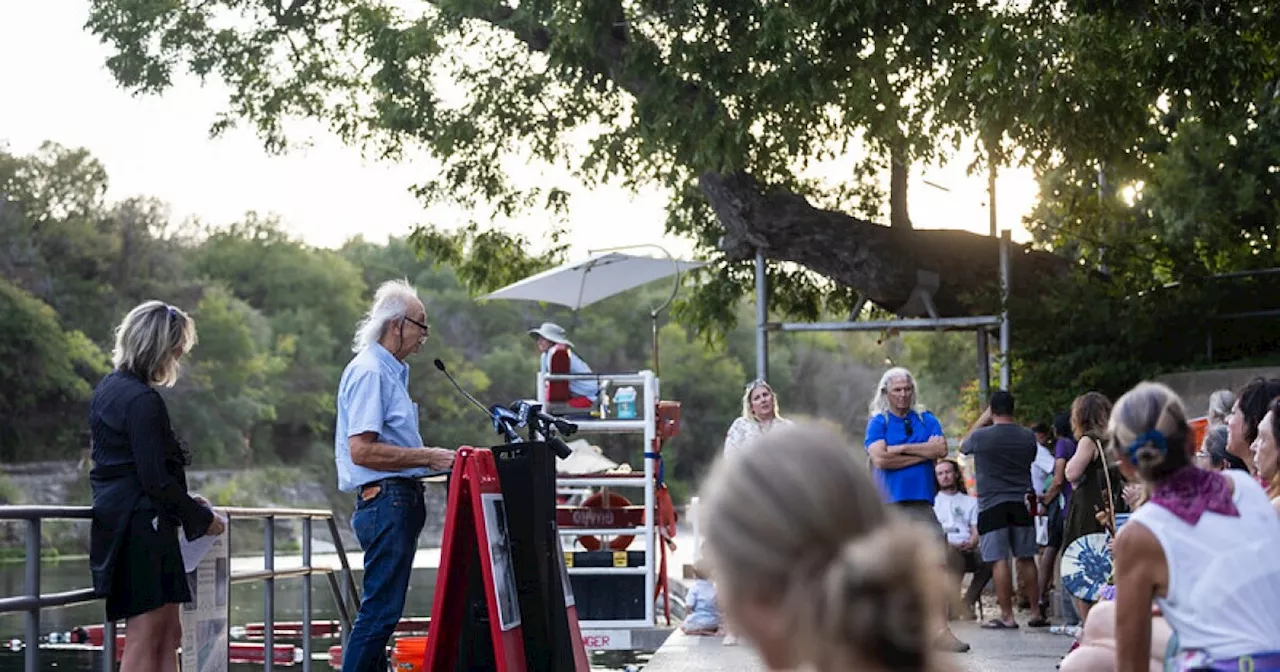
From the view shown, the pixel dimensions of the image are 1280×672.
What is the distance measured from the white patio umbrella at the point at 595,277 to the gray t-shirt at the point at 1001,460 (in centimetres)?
475

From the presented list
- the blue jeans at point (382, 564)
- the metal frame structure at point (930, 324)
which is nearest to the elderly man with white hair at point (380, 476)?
the blue jeans at point (382, 564)

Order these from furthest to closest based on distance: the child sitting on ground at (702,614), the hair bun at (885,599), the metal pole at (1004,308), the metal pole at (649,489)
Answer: the metal pole at (1004,308) < the metal pole at (649,489) < the child sitting on ground at (702,614) < the hair bun at (885,599)

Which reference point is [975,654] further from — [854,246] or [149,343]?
[854,246]

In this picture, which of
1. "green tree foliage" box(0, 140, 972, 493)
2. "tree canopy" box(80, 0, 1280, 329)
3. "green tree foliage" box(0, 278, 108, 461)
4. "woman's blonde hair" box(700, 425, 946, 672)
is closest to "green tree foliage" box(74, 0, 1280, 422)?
Answer: "tree canopy" box(80, 0, 1280, 329)

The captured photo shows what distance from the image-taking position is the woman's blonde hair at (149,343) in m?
6.66

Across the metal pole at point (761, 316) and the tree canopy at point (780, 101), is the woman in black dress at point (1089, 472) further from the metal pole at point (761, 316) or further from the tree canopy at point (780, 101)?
the metal pole at point (761, 316)

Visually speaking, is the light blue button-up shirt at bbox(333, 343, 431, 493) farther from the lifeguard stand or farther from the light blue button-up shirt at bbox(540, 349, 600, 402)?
the light blue button-up shirt at bbox(540, 349, 600, 402)

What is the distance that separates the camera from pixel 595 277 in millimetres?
18156

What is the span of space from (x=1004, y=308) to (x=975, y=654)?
25.7 ft

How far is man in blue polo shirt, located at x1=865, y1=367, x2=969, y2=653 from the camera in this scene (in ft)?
34.1

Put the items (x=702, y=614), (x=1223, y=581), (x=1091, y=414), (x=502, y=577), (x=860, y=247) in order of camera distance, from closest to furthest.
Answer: (x=1223, y=581) < (x=502, y=577) < (x=1091, y=414) < (x=702, y=614) < (x=860, y=247)

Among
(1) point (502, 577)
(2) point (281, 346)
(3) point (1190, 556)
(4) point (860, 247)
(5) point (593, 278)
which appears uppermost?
(2) point (281, 346)

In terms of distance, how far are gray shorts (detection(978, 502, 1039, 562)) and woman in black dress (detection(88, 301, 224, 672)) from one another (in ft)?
24.7

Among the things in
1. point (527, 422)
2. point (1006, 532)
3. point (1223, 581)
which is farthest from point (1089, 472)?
point (1223, 581)
